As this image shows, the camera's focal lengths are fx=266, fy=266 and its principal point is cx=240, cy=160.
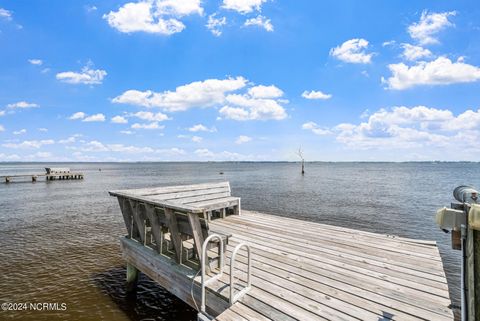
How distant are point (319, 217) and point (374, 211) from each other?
5.10 m

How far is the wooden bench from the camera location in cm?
447

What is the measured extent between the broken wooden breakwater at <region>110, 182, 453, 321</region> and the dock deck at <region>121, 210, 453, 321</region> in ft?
0.05

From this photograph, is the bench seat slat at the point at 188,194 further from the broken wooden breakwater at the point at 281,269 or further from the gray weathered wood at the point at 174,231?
the gray weathered wood at the point at 174,231

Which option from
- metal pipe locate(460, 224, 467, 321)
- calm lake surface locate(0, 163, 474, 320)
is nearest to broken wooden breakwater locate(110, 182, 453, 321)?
calm lake surface locate(0, 163, 474, 320)

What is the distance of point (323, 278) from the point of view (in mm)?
4422

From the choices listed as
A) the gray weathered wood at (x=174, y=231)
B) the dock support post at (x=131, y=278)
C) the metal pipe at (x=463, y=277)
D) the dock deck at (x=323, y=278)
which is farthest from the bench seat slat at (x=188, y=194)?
the metal pipe at (x=463, y=277)

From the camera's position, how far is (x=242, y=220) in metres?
8.47

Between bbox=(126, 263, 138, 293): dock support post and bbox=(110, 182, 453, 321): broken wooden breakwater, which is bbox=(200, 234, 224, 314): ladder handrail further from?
bbox=(126, 263, 138, 293): dock support post

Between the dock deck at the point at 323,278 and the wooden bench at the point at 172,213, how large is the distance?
1.18ft

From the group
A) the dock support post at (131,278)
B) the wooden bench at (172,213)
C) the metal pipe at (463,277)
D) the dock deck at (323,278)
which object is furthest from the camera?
the dock support post at (131,278)

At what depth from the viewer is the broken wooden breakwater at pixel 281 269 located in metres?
3.61

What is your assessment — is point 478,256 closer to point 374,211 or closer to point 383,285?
point 383,285

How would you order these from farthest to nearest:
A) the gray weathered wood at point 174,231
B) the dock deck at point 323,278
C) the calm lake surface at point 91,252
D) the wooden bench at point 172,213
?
the calm lake surface at point 91,252, the gray weathered wood at point 174,231, the wooden bench at point 172,213, the dock deck at point 323,278

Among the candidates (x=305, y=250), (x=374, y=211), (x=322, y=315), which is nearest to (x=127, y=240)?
(x=305, y=250)
